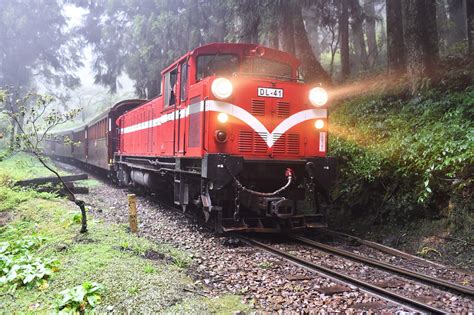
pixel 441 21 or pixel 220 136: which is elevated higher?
pixel 441 21

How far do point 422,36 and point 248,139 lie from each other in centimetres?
600

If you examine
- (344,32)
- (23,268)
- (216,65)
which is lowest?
(23,268)

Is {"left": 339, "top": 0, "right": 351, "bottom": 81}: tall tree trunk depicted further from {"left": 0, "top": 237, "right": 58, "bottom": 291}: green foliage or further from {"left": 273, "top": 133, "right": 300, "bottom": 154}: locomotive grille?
{"left": 0, "top": 237, "right": 58, "bottom": 291}: green foliage

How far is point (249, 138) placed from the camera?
7.82 metres

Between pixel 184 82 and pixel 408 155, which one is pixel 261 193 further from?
pixel 184 82

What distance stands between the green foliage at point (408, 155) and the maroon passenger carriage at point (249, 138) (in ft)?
4.22

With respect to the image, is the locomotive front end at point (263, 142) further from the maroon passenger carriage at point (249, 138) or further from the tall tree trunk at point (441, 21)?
the tall tree trunk at point (441, 21)

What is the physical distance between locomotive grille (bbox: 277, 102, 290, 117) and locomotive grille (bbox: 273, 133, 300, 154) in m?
0.41

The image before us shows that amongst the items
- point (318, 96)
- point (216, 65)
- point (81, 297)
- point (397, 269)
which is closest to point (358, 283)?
point (397, 269)

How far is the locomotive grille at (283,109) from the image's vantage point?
8016 millimetres

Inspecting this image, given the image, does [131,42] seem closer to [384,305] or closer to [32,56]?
[32,56]

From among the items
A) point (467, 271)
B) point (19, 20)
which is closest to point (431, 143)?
point (467, 271)

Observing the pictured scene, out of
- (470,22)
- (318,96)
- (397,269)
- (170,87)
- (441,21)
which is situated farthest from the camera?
(441,21)

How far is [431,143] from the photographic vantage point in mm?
7727
